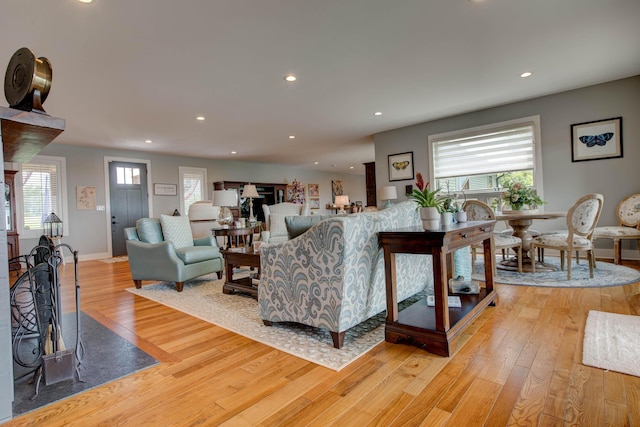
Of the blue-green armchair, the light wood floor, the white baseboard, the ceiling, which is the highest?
the ceiling

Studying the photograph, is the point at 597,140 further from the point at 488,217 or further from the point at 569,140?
the point at 488,217

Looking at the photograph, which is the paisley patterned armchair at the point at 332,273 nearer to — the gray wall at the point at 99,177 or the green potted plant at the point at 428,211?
the green potted plant at the point at 428,211

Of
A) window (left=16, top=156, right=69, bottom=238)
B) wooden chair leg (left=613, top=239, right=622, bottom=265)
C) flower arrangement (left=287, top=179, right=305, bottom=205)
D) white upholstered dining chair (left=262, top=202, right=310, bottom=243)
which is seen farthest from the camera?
flower arrangement (left=287, top=179, right=305, bottom=205)

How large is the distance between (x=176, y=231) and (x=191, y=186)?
15.4ft

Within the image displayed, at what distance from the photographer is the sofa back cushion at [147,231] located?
3945mm

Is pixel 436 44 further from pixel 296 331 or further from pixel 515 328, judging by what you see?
pixel 296 331

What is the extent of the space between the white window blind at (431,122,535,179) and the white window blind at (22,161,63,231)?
7584 millimetres

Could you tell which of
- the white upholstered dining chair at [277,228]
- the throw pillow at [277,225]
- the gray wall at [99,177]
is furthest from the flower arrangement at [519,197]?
the gray wall at [99,177]

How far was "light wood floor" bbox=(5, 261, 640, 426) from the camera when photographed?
1.34m

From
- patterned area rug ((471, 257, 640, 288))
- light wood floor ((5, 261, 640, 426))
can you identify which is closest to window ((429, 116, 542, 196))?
patterned area rug ((471, 257, 640, 288))

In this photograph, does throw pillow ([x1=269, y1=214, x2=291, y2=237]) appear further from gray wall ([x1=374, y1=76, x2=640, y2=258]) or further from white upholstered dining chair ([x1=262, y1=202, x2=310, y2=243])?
gray wall ([x1=374, y1=76, x2=640, y2=258])

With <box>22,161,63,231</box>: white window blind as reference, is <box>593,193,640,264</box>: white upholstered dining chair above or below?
below

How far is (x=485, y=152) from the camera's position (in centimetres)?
541

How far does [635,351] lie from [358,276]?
1584mm
